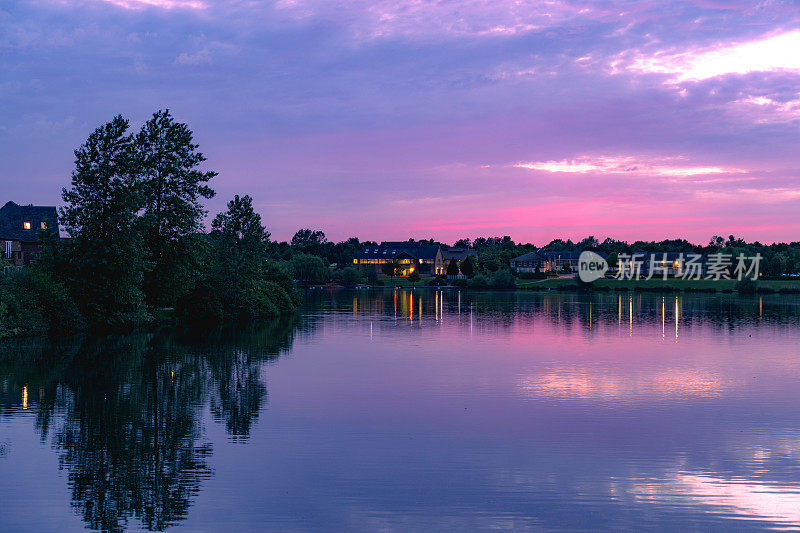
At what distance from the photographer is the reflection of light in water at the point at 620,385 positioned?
32.2m

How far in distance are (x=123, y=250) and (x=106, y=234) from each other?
3.23 meters

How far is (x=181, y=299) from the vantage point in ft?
235

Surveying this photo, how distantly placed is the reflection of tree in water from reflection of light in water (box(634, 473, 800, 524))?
1329 centimetres

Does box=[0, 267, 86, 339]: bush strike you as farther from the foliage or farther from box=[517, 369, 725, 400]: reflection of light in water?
the foliage

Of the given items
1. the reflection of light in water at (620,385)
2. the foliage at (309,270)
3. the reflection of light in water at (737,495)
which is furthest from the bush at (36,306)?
the foliage at (309,270)

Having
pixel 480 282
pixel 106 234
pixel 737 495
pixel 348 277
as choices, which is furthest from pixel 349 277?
pixel 737 495

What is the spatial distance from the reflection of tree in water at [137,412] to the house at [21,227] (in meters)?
48.8

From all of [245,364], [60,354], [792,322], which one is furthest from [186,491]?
[792,322]

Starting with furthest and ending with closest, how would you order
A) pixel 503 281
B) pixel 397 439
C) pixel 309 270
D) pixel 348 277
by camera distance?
pixel 348 277 < pixel 309 270 < pixel 503 281 < pixel 397 439

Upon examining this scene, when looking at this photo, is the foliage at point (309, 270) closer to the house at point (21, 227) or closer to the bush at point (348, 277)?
the bush at point (348, 277)

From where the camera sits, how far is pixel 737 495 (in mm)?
18188

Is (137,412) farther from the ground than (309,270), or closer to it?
closer to it

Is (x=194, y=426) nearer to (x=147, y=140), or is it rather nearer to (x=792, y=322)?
(x=147, y=140)

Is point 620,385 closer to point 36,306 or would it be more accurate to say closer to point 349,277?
point 36,306
